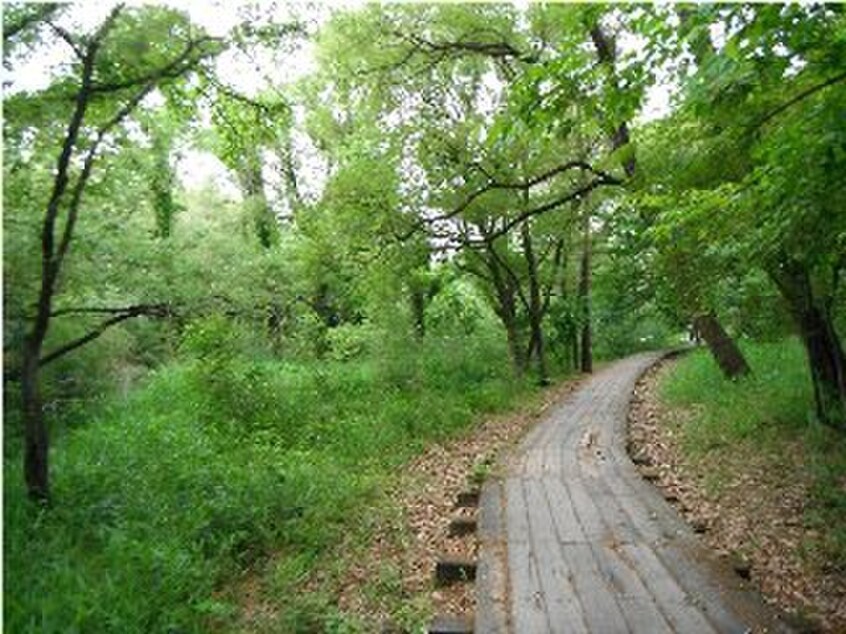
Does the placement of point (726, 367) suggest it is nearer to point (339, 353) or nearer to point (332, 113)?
point (339, 353)

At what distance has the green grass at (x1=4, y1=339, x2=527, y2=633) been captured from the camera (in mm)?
5277

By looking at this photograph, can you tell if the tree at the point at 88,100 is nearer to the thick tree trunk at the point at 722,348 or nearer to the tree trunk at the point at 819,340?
the tree trunk at the point at 819,340

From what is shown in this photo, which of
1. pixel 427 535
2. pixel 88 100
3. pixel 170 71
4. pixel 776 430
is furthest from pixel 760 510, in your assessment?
pixel 88 100

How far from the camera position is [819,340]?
927 centimetres

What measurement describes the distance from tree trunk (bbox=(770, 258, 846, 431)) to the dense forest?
63 millimetres

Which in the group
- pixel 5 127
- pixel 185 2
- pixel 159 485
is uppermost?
pixel 185 2

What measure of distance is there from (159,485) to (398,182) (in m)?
9.45

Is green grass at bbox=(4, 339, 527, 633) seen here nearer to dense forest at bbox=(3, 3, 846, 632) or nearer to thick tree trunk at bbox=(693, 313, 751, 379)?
dense forest at bbox=(3, 3, 846, 632)

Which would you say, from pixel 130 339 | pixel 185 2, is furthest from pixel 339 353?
pixel 185 2

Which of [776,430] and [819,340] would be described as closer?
[819,340]

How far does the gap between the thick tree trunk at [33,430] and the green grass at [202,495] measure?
180mm

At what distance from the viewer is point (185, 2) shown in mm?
6555

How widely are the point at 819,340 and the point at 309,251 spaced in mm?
11894

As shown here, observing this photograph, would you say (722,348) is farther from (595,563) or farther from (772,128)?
(595,563)
